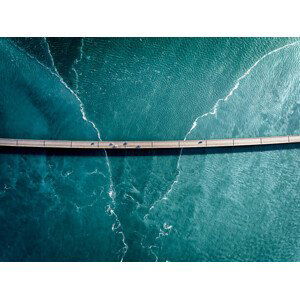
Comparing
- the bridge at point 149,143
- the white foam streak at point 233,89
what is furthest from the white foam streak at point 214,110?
the bridge at point 149,143

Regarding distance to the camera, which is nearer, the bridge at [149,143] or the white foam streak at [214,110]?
the bridge at [149,143]

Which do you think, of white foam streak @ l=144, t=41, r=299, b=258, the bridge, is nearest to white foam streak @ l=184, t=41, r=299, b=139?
white foam streak @ l=144, t=41, r=299, b=258

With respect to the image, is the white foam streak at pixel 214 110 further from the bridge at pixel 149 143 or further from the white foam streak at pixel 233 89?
the bridge at pixel 149 143

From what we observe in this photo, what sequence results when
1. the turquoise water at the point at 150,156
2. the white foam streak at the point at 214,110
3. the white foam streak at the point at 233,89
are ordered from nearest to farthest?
the turquoise water at the point at 150,156 < the white foam streak at the point at 214,110 < the white foam streak at the point at 233,89

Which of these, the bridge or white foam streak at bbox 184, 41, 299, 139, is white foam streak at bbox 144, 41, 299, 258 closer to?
white foam streak at bbox 184, 41, 299, 139

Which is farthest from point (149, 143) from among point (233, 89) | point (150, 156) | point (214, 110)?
point (233, 89)

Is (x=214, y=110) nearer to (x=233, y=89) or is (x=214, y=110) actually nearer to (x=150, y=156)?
(x=233, y=89)
